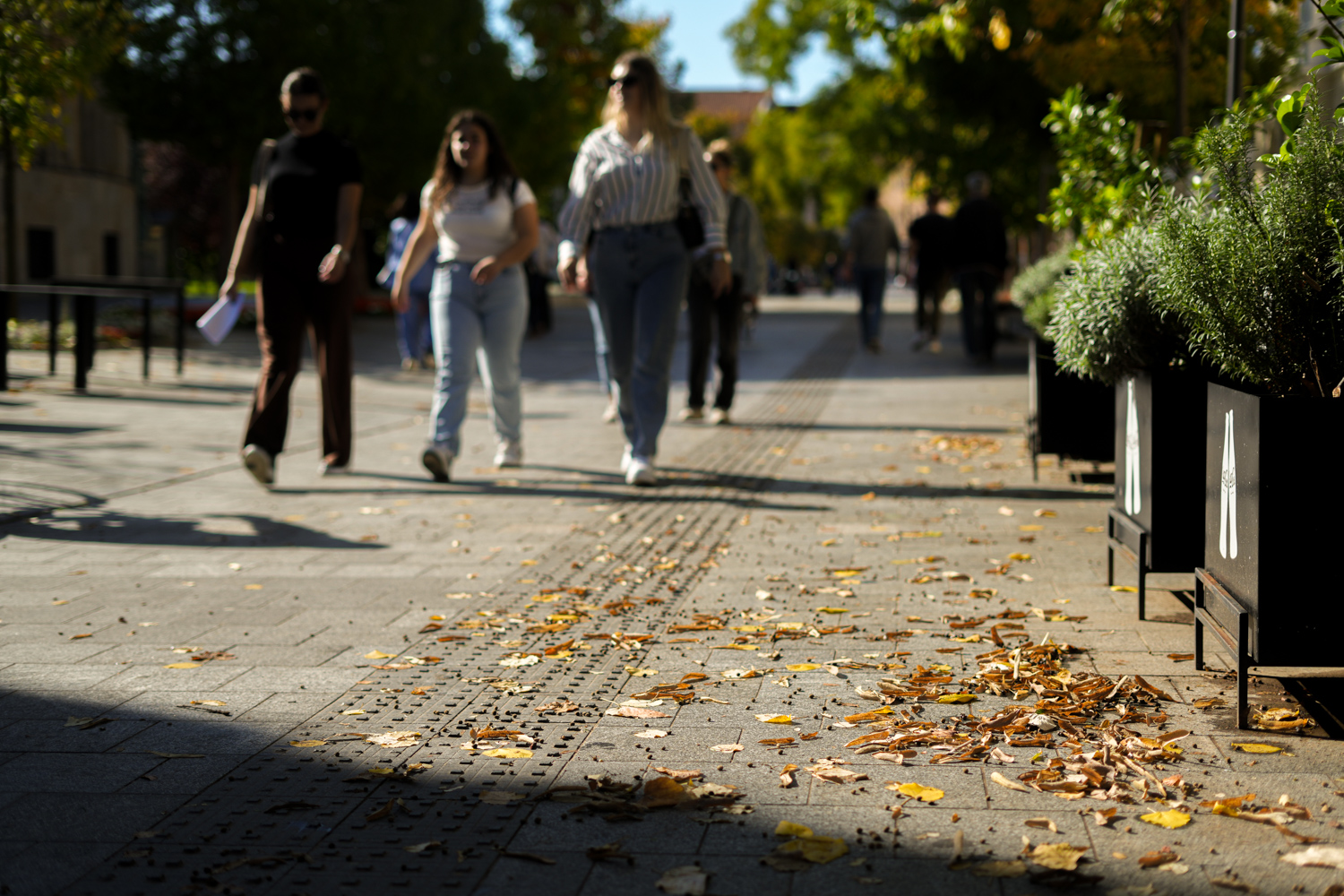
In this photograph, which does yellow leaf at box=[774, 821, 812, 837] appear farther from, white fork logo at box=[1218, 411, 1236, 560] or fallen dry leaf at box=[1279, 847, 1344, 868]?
white fork logo at box=[1218, 411, 1236, 560]

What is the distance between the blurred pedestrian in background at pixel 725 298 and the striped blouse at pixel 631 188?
7.89ft

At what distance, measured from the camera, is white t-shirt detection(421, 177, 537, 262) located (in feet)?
26.2

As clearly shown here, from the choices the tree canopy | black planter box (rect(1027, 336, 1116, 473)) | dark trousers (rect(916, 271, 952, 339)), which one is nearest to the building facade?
the tree canopy

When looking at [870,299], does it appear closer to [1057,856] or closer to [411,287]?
[411,287]

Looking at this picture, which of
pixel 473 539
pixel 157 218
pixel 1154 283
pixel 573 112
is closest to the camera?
pixel 1154 283

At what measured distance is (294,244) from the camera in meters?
7.77

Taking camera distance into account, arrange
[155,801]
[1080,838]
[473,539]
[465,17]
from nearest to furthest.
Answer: [1080,838] < [155,801] < [473,539] < [465,17]

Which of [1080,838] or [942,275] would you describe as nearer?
[1080,838]

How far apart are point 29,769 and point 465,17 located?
3306cm

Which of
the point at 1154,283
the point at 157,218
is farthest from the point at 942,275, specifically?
the point at 157,218

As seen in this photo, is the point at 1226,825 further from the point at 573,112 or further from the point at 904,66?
the point at 573,112

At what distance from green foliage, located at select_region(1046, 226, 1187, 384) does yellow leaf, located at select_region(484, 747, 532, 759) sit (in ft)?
7.51

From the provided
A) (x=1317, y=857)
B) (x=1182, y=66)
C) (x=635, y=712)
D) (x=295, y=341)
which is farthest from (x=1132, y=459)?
(x=295, y=341)

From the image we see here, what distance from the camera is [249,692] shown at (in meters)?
3.96
